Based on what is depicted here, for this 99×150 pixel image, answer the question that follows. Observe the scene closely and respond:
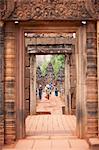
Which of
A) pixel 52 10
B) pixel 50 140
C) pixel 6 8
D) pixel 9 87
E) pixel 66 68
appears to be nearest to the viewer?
pixel 6 8

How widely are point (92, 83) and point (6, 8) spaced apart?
2.67m

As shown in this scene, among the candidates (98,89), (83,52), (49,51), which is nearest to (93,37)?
(83,52)

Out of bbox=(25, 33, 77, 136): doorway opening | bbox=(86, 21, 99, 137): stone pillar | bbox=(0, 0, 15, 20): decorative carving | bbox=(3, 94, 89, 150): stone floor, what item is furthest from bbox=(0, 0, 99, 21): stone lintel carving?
bbox=(25, 33, 77, 136): doorway opening

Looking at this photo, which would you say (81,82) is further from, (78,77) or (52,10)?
(52,10)

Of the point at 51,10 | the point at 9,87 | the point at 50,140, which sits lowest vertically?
the point at 50,140

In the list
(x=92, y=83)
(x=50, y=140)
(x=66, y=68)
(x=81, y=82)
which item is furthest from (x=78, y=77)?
(x=66, y=68)

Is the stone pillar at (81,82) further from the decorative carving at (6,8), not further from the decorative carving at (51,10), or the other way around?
the decorative carving at (6,8)

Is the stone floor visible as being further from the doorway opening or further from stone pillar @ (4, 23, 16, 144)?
stone pillar @ (4, 23, 16, 144)

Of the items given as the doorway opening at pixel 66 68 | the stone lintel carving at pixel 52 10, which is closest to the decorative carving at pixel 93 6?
→ the stone lintel carving at pixel 52 10

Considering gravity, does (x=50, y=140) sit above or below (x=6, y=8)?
below

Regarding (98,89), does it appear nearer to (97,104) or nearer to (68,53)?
(97,104)

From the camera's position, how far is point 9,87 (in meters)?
8.86

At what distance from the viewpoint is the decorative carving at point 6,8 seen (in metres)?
8.61

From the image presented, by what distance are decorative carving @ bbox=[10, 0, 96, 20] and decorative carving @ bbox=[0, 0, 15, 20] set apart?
12 cm
